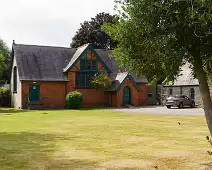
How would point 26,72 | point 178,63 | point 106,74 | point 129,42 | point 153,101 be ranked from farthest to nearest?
point 153,101
point 106,74
point 26,72
point 129,42
point 178,63

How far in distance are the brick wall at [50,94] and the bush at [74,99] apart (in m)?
2.66

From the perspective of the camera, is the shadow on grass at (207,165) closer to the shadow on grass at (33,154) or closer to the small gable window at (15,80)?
the shadow on grass at (33,154)

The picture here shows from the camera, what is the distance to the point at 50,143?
12.5 metres

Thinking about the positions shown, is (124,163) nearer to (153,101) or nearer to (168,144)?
(168,144)

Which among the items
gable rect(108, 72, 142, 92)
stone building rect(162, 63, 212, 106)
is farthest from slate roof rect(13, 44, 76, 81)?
stone building rect(162, 63, 212, 106)

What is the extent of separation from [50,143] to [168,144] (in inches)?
167

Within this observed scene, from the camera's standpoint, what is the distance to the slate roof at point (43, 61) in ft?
134

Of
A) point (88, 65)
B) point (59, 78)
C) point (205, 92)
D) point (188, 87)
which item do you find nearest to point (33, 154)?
point (205, 92)

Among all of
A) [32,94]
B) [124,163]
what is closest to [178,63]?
[124,163]

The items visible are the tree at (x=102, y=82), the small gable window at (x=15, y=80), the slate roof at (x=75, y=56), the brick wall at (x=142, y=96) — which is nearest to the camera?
the tree at (x=102, y=82)

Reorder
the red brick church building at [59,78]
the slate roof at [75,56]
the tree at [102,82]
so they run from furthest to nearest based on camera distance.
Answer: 1. the slate roof at [75,56]
2. the tree at [102,82]
3. the red brick church building at [59,78]

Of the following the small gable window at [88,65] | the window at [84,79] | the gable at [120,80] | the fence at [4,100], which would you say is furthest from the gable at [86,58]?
the fence at [4,100]

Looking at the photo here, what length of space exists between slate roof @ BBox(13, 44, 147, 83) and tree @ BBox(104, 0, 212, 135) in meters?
31.4

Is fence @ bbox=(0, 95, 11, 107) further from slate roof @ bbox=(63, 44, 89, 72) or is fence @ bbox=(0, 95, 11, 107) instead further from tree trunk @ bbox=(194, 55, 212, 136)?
tree trunk @ bbox=(194, 55, 212, 136)
